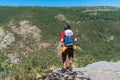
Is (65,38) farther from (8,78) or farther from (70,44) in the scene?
(8,78)

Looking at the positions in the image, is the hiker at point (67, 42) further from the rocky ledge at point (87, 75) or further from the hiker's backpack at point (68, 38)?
the rocky ledge at point (87, 75)

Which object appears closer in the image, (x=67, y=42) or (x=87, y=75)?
(x=87, y=75)

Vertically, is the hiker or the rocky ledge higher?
the hiker

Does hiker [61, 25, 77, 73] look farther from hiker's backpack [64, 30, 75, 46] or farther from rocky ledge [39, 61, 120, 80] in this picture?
rocky ledge [39, 61, 120, 80]

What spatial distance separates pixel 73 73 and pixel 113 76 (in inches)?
70.2

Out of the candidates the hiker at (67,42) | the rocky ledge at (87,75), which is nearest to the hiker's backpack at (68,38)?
the hiker at (67,42)

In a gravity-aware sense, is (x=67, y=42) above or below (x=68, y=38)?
below

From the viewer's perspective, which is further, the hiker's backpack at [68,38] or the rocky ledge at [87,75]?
the hiker's backpack at [68,38]

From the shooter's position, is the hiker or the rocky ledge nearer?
the rocky ledge

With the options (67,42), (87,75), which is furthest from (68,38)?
(87,75)

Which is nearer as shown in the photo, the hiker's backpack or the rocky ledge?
the rocky ledge

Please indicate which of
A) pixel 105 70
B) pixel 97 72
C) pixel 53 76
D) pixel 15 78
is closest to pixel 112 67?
pixel 105 70

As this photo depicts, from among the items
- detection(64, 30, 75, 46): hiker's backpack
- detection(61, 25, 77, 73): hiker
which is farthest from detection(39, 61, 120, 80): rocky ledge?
detection(64, 30, 75, 46): hiker's backpack

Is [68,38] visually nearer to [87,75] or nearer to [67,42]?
[67,42]
